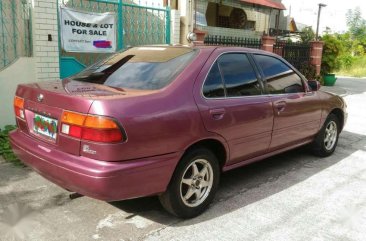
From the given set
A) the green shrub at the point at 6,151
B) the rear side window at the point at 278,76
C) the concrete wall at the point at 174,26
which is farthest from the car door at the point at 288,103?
the concrete wall at the point at 174,26

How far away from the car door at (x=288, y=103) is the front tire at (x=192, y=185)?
1.07 m

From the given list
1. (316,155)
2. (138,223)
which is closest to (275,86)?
(316,155)

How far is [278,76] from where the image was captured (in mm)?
4637

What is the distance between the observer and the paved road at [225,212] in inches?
131

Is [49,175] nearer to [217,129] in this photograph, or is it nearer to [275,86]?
[217,129]

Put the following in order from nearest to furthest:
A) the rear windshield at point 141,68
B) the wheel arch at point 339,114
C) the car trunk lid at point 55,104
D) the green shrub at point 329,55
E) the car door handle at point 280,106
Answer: the car trunk lid at point 55,104 < the rear windshield at point 141,68 < the car door handle at point 280,106 < the wheel arch at point 339,114 < the green shrub at point 329,55

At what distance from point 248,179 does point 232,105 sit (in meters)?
1.29

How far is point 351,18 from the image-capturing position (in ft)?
206

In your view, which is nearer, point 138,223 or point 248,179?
point 138,223

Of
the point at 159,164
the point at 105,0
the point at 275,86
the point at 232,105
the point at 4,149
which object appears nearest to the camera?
the point at 159,164

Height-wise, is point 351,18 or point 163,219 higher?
point 351,18

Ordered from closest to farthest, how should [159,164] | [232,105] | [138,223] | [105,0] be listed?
1. [159,164]
2. [138,223]
3. [232,105]
4. [105,0]

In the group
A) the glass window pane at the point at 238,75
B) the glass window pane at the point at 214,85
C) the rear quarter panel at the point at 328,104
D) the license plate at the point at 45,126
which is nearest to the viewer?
the license plate at the point at 45,126

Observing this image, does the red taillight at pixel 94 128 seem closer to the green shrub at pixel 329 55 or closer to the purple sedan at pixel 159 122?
the purple sedan at pixel 159 122
